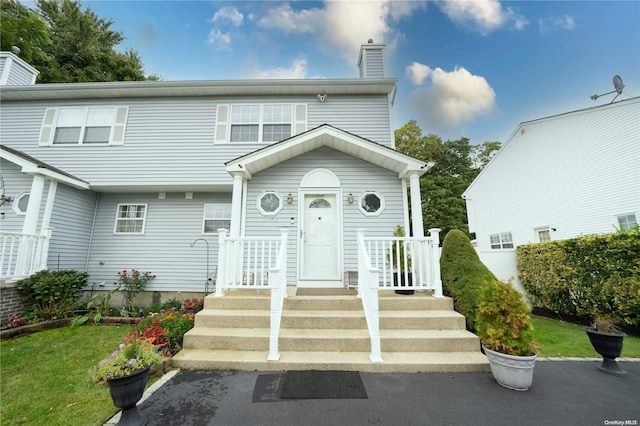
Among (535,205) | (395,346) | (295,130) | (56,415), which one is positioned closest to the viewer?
(56,415)

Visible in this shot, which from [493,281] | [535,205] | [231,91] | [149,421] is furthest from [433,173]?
[149,421]

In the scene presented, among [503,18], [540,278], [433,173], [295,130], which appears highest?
[503,18]

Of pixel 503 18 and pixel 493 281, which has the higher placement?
pixel 503 18

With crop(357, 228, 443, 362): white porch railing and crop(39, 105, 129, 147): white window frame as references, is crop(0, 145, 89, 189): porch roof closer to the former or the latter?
crop(39, 105, 129, 147): white window frame

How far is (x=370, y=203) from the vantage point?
21.2ft

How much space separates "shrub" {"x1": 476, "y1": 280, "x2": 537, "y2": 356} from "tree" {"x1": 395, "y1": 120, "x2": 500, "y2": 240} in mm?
16871

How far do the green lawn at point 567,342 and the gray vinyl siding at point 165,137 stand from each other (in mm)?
5920

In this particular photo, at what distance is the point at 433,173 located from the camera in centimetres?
2222

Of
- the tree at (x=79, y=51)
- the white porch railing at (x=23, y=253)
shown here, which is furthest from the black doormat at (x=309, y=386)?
the tree at (x=79, y=51)

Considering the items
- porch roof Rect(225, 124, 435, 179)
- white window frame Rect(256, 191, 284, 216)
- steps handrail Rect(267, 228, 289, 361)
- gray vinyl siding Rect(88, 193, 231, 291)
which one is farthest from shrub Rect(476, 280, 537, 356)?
gray vinyl siding Rect(88, 193, 231, 291)

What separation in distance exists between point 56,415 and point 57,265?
6.31m

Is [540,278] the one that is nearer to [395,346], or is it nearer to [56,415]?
[395,346]

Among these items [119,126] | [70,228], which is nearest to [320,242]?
[70,228]

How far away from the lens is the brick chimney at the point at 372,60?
820cm
